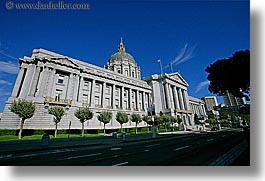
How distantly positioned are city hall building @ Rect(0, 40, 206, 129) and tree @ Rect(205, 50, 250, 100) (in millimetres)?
24083

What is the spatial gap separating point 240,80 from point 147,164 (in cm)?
757

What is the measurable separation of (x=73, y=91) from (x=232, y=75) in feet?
94.3

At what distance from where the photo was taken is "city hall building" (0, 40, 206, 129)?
84.3ft

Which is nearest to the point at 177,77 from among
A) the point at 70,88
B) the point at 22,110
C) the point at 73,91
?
the point at 73,91

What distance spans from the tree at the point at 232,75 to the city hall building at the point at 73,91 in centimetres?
2408

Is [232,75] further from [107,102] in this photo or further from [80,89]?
[107,102]

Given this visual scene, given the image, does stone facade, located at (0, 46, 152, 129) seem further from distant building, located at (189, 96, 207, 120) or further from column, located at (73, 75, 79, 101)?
distant building, located at (189, 96, 207, 120)

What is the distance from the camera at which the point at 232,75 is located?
10.4 meters

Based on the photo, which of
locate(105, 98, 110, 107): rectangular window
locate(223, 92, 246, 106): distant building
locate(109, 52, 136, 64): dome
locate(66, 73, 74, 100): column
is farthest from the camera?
locate(109, 52, 136, 64): dome

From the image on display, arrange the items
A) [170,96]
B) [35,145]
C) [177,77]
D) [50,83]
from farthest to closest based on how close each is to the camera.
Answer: [177,77], [170,96], [50,83], [35,145]

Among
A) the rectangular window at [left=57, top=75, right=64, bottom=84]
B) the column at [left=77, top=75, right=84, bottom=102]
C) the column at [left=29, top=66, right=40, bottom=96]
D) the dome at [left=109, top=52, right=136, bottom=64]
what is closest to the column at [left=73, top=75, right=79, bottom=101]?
the column at [left=77, top=75, right=84, bottom=102]

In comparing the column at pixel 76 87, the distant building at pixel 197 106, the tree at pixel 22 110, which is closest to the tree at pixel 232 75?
the tree at pixel 22 110

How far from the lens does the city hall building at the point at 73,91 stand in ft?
84.3

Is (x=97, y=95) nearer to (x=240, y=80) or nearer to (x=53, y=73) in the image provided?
(x=53, y=73)
